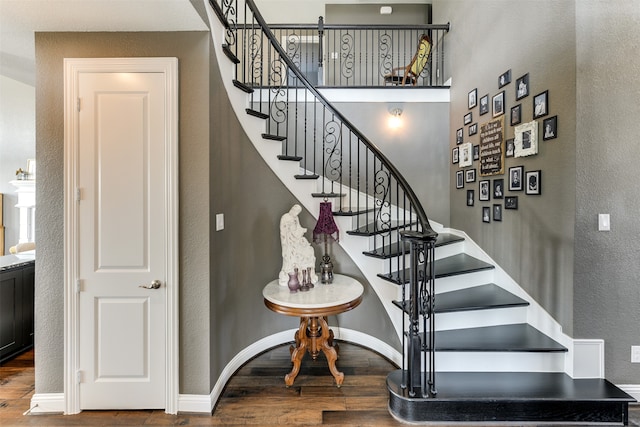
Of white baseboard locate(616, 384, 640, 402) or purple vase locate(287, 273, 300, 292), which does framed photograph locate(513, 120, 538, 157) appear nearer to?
white baseboard locate(616, 384, 640, 402)

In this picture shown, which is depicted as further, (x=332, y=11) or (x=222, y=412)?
(x=332, y=11)

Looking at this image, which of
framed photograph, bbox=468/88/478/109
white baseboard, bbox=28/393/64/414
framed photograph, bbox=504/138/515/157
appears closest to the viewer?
white baseboard, bbox=28/393/64/414

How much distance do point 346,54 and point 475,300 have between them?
16.7 feet

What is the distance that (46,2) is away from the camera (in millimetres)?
1744

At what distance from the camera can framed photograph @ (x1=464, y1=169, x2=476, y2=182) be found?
3.54 metres

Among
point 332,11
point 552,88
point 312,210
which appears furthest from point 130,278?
point 332,11

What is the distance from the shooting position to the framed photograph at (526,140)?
253 cm

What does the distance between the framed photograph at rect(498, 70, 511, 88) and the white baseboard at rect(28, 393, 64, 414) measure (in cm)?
456

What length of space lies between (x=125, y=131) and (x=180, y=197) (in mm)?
592

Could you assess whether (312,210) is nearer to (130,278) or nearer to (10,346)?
(130,278)

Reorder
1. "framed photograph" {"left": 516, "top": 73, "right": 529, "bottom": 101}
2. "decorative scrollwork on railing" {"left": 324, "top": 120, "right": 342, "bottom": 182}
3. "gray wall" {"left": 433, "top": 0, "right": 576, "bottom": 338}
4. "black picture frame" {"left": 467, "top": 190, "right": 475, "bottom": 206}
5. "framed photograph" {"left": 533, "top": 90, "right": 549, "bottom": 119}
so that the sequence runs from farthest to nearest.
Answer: "decorative scrollwork on railing" {"left": 324, "top": 120, "right": 342, "bottom": 182} < "black picture frame" {"left": 467, "top": 190, "right": 475, "bottom": 206} < "framed photograph" {"left": 516, "top": 73, "right": 529, "bottom": 101} < "framed photograph" {"left": 533, "top": 90, "right": 549, "bottom": 119} < "gray wall" {"left": 433, "top": 0, "right": 576, "bottom": 338}

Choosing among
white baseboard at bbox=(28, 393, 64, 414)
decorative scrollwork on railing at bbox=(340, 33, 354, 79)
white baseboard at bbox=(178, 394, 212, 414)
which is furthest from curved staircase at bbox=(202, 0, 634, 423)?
decorative scrollwork on railing at bbox=(340, 33, 354, 79)

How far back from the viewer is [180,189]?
212 cm

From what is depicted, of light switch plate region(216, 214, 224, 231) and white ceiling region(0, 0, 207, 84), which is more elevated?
white ceiling region(0, 0, 207, 84)
